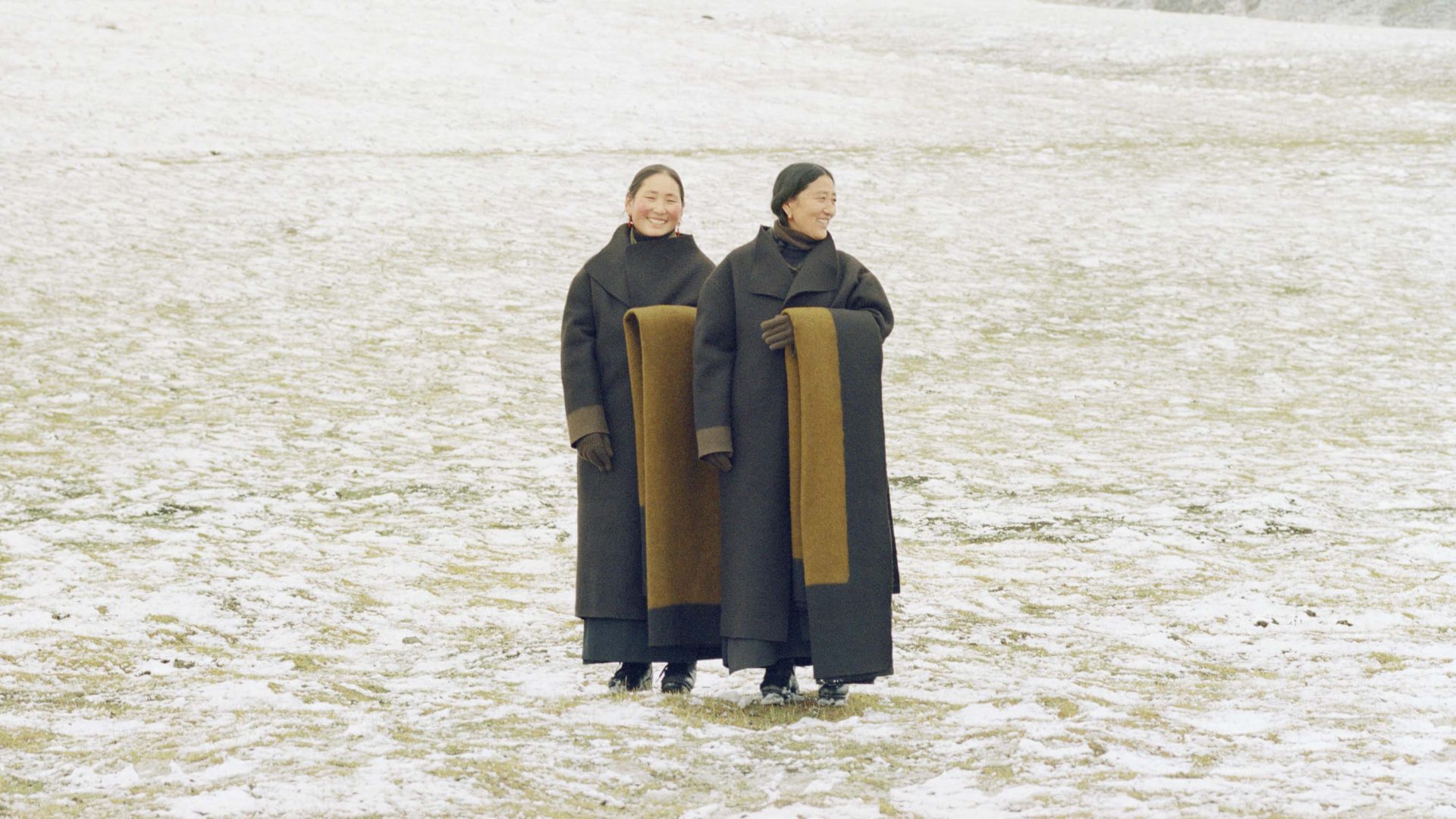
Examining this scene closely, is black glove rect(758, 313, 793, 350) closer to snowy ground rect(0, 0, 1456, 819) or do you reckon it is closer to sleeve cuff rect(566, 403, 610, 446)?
sleeve cuff rect(566, 403, 610, 446)

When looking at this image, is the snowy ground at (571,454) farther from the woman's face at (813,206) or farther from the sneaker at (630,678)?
the woman's face at (813,206)

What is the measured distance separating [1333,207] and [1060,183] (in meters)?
3.11

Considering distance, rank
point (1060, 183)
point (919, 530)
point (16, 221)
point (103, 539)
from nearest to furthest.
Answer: point (103, 539) → point (919, 530) → point (16, 221) → point (1060, 183)

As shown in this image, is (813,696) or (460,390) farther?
(460,390)

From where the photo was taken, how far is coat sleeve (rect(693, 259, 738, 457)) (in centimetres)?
480

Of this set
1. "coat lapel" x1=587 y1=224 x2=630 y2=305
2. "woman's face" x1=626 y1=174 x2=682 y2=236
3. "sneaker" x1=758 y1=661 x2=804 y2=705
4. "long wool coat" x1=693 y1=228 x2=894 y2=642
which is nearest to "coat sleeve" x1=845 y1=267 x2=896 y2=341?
"long wool coat" x1=693 y1=228 x2=894 y2=642

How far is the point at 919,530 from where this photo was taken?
772 cm

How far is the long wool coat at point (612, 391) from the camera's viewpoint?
5039mm

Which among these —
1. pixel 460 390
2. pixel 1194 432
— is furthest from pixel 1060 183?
pixel 460 390

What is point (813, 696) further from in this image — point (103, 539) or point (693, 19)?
point (693, 19)

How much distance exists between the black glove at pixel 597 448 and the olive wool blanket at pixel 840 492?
2.27 feet

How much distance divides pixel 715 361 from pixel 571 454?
14.7 feet

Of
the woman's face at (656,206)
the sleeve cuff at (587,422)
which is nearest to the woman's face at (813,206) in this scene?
the woman's face at (656,206)

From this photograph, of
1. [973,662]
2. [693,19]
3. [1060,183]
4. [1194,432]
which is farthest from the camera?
[693,19]
